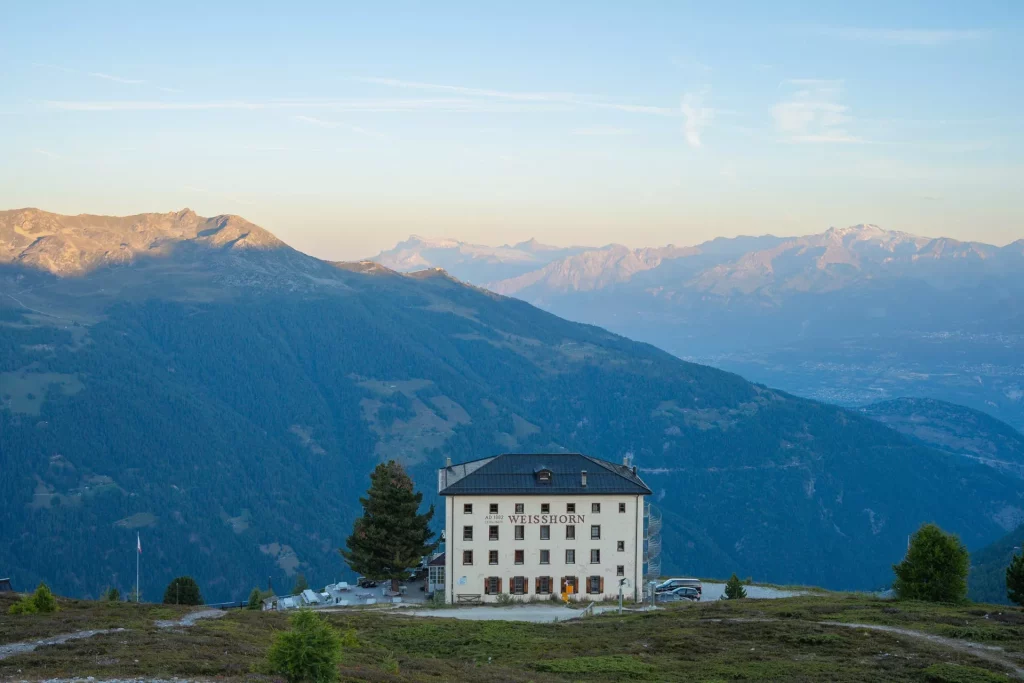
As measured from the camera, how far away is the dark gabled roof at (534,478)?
8144 centimetres

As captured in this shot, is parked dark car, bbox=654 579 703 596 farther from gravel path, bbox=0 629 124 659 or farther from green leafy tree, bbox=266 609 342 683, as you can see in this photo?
green leafy tree, bbox=266 609 342 683

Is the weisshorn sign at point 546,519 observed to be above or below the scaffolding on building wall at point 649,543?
above

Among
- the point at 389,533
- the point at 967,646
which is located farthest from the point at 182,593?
the point at 967,646

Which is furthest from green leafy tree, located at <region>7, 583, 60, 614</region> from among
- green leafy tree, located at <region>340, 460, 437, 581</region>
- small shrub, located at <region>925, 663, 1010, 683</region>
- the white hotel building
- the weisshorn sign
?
the weisshorn sign

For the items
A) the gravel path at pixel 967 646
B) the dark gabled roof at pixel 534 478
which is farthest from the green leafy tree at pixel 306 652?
the dark gabled roof at pixel 534 478

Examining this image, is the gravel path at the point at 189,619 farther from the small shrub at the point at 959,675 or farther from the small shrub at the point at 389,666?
the small shrub at the point at 959,675

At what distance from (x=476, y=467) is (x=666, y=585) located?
19.7 meters

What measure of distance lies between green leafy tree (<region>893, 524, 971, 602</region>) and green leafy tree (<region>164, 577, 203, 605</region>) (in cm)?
6045

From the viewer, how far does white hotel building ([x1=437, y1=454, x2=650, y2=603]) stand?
3191 inches

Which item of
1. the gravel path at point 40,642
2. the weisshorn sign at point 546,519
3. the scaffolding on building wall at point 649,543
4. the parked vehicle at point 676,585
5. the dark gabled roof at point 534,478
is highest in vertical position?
the dark gabled roof at point 534,478

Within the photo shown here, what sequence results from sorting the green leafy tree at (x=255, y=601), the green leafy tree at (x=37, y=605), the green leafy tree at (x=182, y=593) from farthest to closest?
the green leafy tree at (x=182, y=593) → the green leafy tree at (x=255, y=601) → the green leafy tree at (x=37, y=605)

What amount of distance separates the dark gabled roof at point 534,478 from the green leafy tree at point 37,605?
33971mm

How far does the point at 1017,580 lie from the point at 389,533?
45.8 m

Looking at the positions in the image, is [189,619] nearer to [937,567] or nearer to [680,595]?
[937,567]
